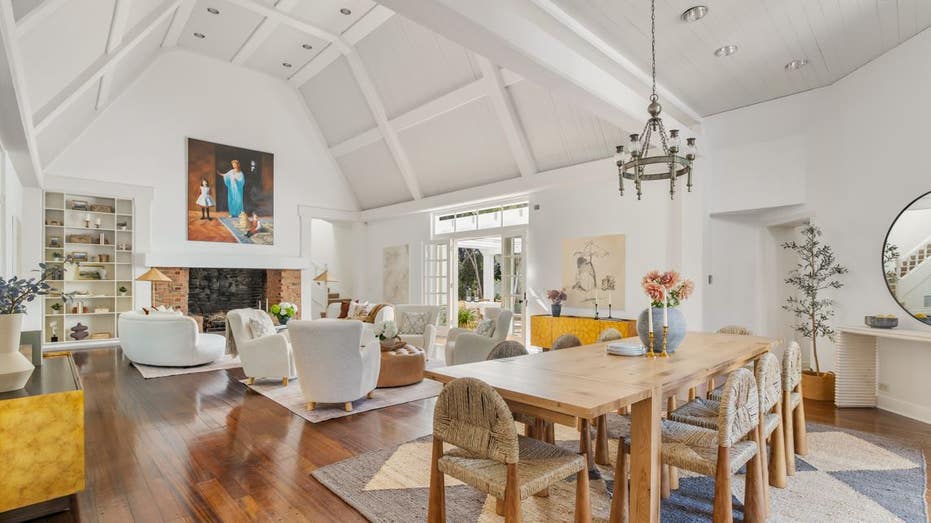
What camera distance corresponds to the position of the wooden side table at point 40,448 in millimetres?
2336

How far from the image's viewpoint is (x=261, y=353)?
17.4ft

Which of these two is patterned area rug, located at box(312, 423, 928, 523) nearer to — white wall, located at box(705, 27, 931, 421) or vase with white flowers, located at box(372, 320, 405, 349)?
white wall, located at box(705, 27, 931, 421)

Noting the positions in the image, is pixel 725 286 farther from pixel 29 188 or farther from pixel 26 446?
pixel 29 188

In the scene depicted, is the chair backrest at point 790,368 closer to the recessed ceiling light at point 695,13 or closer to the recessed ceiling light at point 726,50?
the recessed ceiling light at point 695,13

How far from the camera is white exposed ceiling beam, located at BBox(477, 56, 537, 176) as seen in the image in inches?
277

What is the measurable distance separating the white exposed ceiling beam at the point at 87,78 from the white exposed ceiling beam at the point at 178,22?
1.45 meters

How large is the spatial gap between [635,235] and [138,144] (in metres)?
8.76

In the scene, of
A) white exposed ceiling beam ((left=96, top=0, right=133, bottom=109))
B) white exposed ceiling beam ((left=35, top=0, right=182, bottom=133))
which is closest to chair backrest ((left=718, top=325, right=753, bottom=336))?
white exposed ceiling beam ((left=96, top=0, right=133, bottom=109))

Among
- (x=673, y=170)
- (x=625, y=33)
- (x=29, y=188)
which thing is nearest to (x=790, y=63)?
(x=625, y=33)

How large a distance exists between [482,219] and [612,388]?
732 centimetres

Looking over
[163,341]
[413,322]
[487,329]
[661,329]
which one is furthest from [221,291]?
[661,329]

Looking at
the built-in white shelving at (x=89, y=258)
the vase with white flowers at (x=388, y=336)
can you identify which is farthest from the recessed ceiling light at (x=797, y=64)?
the built-in white shelving at (x=89, y=258)

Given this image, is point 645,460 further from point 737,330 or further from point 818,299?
point 818,299

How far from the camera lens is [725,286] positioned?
19.7ft
